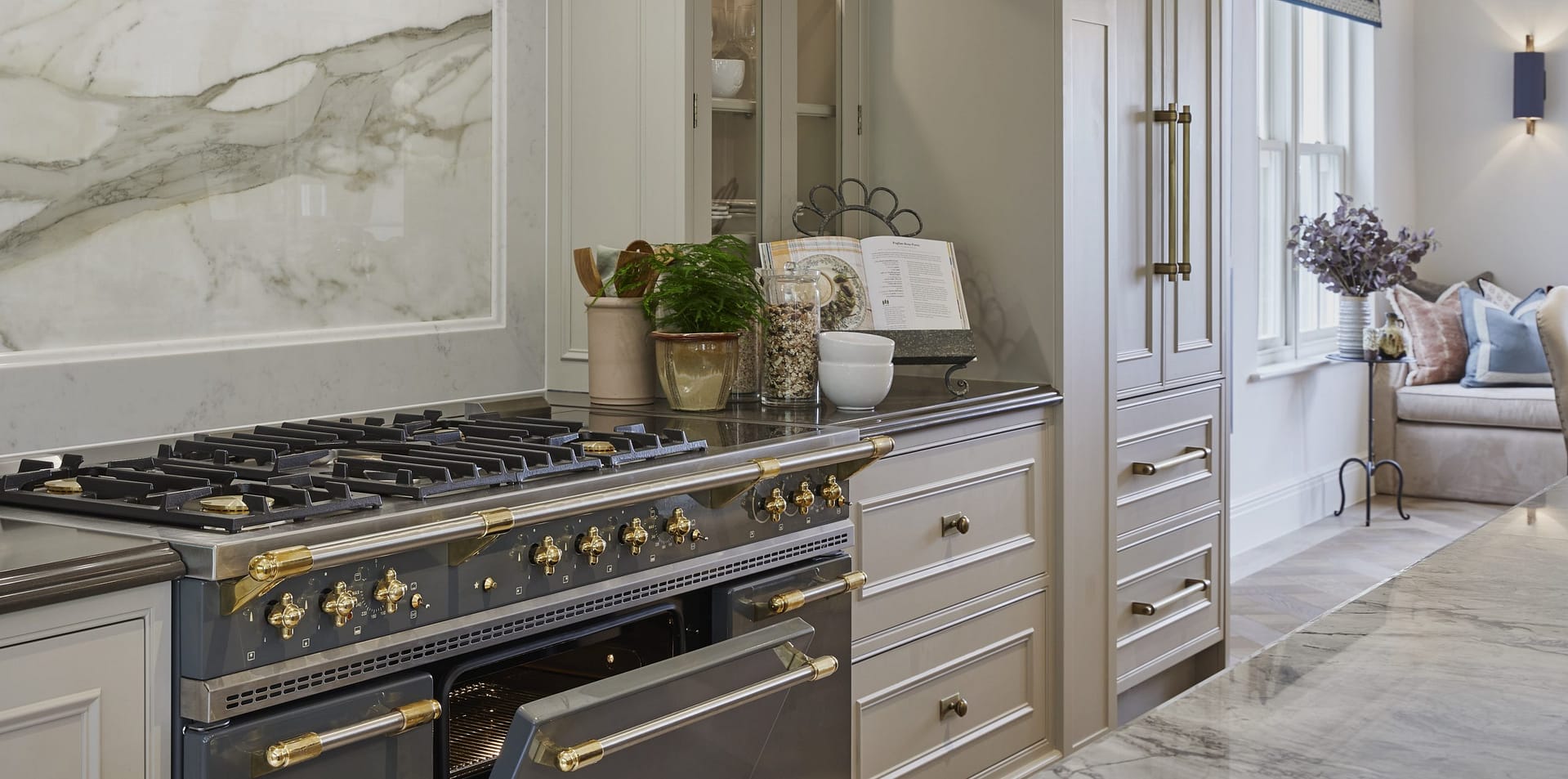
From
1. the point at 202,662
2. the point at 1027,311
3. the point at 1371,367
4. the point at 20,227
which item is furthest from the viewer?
the point at 1371,367

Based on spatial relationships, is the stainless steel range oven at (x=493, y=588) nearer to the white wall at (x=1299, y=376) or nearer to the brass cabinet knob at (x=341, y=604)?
the brass cabinet knob at (x=341, y=604)

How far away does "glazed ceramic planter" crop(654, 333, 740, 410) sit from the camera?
2305mm

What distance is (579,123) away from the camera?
2676 mm

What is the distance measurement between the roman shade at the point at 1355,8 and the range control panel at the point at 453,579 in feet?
15.0

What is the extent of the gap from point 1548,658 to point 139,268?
1.92 metres

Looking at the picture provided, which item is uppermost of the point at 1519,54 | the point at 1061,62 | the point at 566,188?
the point at 1519,54

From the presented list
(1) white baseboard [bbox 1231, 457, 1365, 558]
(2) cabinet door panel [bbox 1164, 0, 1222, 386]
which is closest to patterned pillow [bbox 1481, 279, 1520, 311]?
(1) white baseboard [bbox 1231, 457, 1365, 558]

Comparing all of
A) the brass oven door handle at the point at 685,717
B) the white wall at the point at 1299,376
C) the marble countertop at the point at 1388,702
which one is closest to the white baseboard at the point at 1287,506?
the white wall at the point at 1299,376

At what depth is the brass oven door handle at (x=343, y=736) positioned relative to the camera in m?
1.31

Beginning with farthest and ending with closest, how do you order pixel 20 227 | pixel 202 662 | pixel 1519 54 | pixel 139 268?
pixel 1519 54, pixel 139 268, pixel 20 227, pixel 202 662

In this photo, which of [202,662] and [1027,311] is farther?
[1027,311]

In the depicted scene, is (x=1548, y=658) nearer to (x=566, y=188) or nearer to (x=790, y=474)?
(x=790, y=474)

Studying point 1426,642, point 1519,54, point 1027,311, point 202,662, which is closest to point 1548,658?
point 1426,642

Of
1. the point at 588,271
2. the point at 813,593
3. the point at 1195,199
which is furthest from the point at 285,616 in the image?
the point at 1195,199
